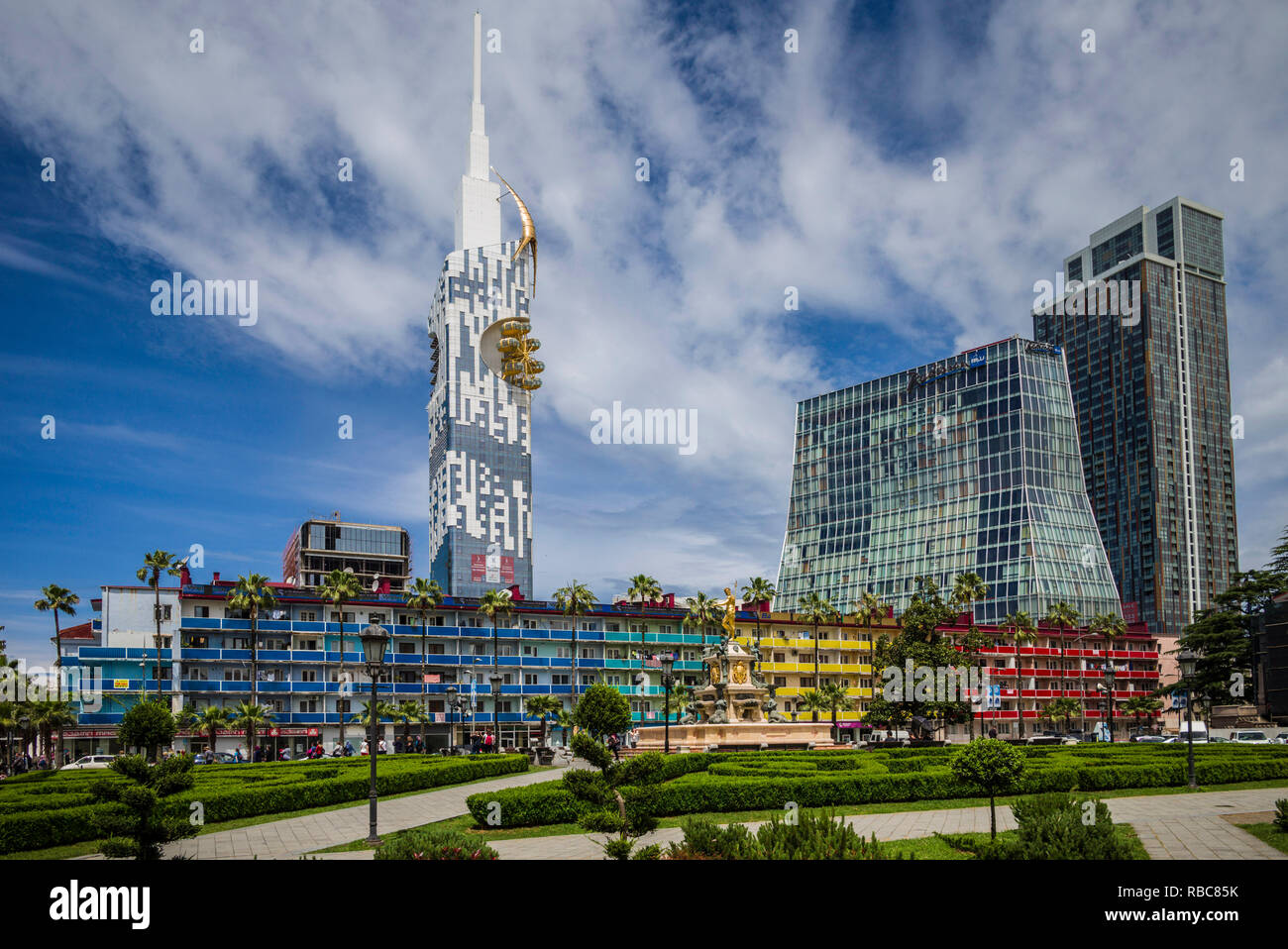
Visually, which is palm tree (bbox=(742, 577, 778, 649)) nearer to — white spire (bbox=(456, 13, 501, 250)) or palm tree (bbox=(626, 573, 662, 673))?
palm tree (bbox=(626, 573, 662, 673))

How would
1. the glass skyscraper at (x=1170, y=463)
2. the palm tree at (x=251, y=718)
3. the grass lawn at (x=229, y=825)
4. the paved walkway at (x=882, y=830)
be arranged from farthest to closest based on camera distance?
the glass skyscraper at (x=1170, y=463) < the palm tree at (x=251, y=718) < the grass lawn at (x=229, y=825) < the paved walkway at (x=882, y=830)

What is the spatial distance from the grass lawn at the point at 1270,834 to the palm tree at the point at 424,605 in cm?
6385

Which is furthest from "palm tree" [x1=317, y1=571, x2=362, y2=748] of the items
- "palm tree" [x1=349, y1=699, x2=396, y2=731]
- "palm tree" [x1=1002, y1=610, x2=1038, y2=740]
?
"palm tree" [x1=1002, y1=610, x2=1038, y2=740]

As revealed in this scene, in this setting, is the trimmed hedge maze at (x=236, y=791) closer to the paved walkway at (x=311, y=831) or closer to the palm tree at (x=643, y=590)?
the paved walkway at (x=311, y=831)

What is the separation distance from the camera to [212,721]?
61.6m

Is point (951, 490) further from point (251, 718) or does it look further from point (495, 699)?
point (251, 718)

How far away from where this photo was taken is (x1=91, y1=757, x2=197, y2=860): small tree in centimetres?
1820

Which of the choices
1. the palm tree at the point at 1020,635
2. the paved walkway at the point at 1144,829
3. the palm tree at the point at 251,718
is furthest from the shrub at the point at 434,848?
the palm tree at the point at 1020,635

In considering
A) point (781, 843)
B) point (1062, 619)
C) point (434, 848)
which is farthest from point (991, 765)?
point (1062, 619)

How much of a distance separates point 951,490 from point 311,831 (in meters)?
125

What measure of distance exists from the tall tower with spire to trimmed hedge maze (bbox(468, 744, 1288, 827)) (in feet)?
353

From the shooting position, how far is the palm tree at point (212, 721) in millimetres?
61938
